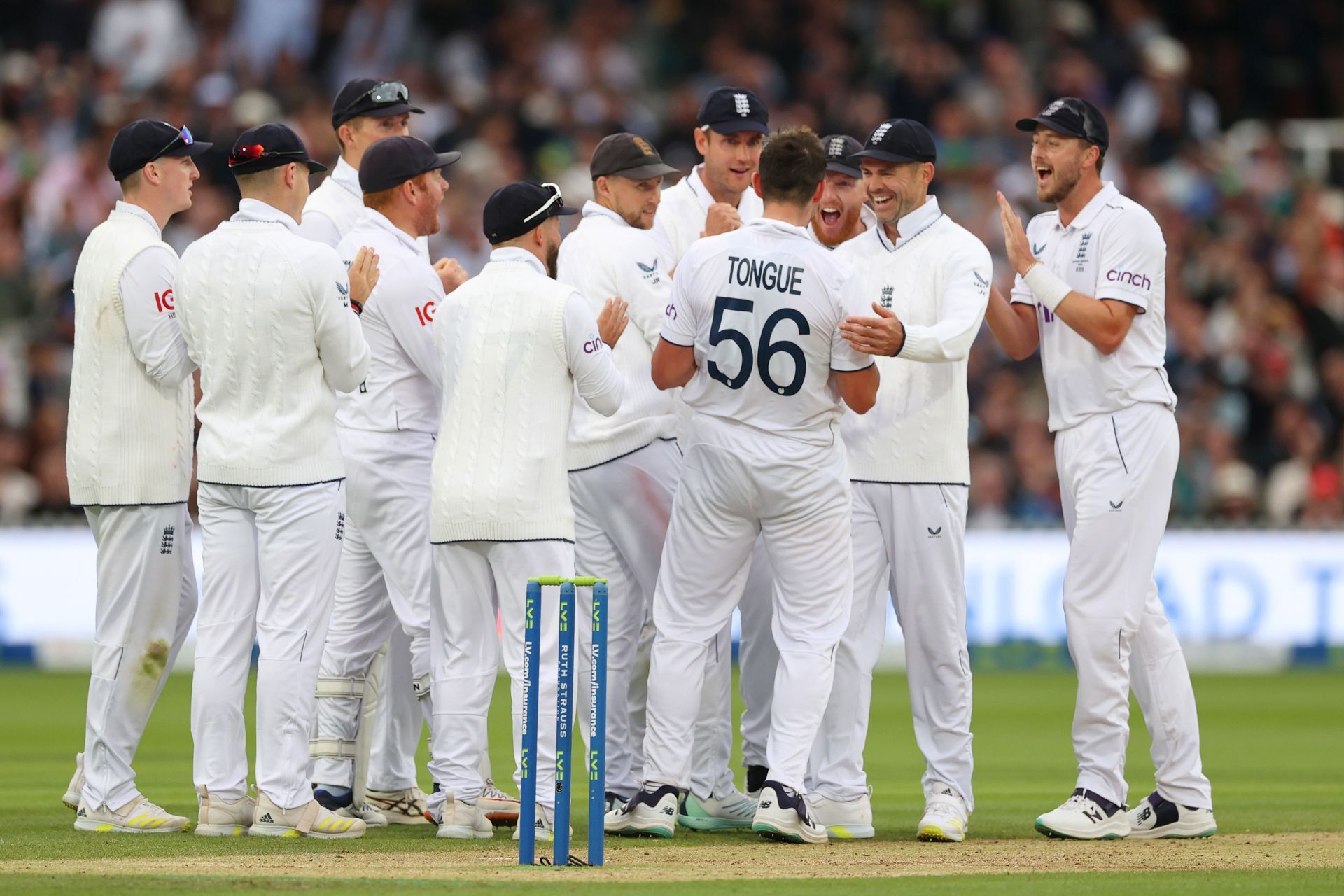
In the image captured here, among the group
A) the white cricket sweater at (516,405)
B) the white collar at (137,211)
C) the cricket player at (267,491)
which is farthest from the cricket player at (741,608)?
the white collar at (137,211)

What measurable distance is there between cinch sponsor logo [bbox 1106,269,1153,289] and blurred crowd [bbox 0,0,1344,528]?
28.8 ft

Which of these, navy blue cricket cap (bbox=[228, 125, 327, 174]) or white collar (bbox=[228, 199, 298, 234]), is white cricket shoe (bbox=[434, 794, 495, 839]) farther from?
navy blue cricket cap (bbox=[228, 125, 327, 174])

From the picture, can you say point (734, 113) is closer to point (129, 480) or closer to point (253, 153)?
point (253, 153)

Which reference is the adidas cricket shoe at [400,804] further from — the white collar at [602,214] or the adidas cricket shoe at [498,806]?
the white collar at [602,214]

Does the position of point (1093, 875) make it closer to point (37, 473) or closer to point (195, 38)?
point (37, 473)

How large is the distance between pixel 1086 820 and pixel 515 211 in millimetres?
3495

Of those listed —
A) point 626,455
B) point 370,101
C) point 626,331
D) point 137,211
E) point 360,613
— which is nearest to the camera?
point 137,211

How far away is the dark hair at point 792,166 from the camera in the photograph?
25.8ft

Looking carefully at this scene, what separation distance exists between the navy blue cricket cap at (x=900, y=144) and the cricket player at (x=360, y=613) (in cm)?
200

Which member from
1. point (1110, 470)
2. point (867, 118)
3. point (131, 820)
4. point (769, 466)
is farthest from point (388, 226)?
point (867, 118)

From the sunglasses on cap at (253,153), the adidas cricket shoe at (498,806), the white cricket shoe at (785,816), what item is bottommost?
the adidas cricket shoe at (498,806)

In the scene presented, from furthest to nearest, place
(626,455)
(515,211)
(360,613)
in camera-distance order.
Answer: (360,613) → (626,455) → (515,211)

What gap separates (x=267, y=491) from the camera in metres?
7.71

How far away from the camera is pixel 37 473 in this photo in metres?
17.3
